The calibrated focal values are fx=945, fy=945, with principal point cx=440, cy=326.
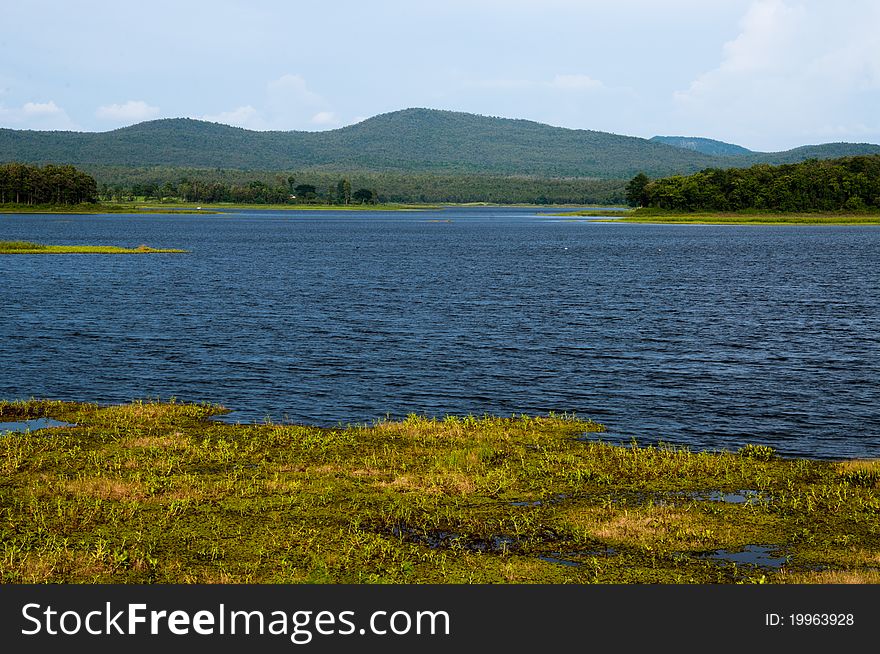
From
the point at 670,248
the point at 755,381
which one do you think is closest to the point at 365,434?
the point at 755,381

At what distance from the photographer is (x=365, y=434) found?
118 feet

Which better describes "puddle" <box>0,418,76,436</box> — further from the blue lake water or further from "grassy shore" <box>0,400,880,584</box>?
the blue lake water

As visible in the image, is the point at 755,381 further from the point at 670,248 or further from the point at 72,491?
the point at 670,248

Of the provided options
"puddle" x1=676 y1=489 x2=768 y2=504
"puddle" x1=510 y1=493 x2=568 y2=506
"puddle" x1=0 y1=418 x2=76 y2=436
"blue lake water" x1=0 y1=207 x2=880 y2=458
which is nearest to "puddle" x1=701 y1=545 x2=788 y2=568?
"puddle" x1=676 y1=489 x2=768 y2=504

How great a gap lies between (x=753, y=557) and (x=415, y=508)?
9.17 meters

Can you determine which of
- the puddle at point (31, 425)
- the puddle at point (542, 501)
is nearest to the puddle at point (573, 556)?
the puddle at point (542, 501)

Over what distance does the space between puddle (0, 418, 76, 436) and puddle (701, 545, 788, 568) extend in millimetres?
25569

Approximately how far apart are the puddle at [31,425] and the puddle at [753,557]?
25569 mm

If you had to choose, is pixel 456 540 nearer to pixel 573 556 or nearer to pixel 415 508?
pixel 415 508

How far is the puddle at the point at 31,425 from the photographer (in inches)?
1449

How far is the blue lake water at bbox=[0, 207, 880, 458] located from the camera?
139 ft

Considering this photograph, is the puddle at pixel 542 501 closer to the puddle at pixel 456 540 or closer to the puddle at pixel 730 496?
the puddle at pixel 456 540

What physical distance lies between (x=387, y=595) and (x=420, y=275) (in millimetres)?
101953

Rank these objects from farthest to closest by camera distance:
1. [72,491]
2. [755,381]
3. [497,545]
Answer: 1. [755,381]
2. [72,491]
3. [497,545]
